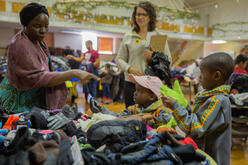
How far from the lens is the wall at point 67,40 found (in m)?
13.0

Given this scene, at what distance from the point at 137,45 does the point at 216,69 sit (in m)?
1.00

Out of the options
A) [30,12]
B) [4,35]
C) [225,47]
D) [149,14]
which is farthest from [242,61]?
[225,47]

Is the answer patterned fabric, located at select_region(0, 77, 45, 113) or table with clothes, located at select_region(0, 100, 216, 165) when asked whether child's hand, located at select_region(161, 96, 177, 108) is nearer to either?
table with clothes, located at select_region(0, 100, 216, 165)

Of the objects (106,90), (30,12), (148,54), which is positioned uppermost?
(30,12)

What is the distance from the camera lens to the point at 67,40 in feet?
43.4

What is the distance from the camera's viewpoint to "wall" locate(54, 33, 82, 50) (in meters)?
13.0

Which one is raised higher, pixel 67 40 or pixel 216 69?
pixel 67 40

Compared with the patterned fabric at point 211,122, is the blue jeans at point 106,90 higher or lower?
lower

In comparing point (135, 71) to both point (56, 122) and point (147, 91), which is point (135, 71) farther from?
point (56, 122)

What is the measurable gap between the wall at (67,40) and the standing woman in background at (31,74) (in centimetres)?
1188

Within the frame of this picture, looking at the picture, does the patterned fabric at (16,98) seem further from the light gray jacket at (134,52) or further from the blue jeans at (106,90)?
the blue jeans at (106,90)

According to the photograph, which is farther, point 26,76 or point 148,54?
point 148,54

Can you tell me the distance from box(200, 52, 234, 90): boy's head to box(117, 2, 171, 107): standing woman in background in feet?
2.58

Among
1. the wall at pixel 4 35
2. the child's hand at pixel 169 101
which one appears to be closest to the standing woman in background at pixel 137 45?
the child's hand at pixel 169 101
